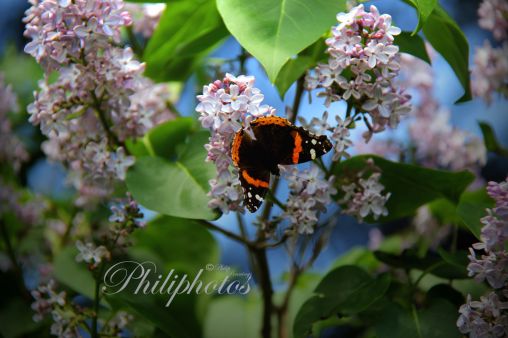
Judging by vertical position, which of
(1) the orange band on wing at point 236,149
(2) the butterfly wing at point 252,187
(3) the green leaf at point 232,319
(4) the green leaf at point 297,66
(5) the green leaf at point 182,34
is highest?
(5) the green leaf at point 182,34

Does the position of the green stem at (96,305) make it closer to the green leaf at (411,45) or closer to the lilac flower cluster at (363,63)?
the lilac flower cluster at (363,63)

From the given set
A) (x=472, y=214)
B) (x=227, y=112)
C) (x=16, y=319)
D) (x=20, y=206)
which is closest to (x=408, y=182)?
(x=472, y=214)

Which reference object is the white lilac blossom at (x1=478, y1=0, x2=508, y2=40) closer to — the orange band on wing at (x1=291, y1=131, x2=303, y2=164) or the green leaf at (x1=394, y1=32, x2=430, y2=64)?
the green leaf at (x1=394, y1=32, x2=430, y2=64)

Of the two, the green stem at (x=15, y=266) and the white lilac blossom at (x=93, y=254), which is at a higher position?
the white lilac blossom at (x=93, y=254)

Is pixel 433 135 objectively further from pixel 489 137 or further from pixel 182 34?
pixel 182 34

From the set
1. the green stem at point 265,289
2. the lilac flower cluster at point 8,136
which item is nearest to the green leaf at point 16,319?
the lilac flower cluster at point 8,136

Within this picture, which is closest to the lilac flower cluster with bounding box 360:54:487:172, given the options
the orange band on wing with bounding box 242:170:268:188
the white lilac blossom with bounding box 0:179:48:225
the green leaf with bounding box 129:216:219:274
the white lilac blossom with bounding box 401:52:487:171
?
the white lilac blossom with bounding box 401:52:487:171
